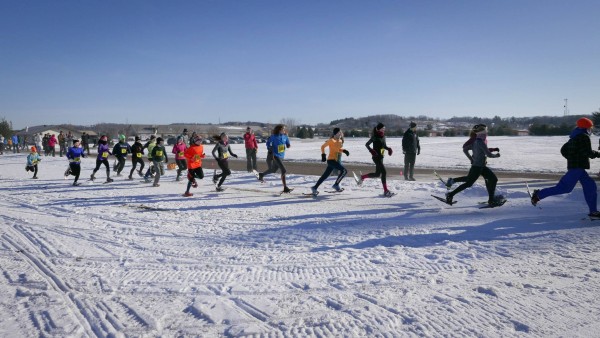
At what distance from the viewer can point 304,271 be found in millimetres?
4508

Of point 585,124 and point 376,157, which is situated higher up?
point 585,124

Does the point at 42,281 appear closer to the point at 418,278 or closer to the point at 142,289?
the point at 142,289

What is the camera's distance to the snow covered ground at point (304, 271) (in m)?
3.30

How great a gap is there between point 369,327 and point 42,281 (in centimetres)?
Result: 375

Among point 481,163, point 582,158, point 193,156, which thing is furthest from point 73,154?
point 582,158

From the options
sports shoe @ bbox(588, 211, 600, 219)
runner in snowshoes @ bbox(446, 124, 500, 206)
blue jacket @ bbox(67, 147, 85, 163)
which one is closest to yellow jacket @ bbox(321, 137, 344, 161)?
runner in snowshoes @ bbox(446, 124, 500, 206)

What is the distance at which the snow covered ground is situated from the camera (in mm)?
3301

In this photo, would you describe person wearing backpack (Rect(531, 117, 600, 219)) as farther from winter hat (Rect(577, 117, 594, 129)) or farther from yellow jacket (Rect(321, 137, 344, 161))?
yellow jacket (Rect(321, 137, 344, 161))

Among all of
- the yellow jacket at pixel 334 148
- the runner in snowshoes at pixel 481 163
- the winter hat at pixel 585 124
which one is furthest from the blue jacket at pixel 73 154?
the winter hat at pixel 585 124

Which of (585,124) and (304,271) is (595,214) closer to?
(585,124)

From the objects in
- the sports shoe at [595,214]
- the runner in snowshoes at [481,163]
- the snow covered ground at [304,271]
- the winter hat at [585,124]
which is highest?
the winter hat at [585,124]

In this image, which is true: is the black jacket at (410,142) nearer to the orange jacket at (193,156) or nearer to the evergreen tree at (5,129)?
the orange jacket at (193,156)

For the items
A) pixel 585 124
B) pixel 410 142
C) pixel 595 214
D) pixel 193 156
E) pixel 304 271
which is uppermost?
pixel 585 124

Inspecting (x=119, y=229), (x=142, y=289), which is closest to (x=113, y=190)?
(x=119, y=229)
